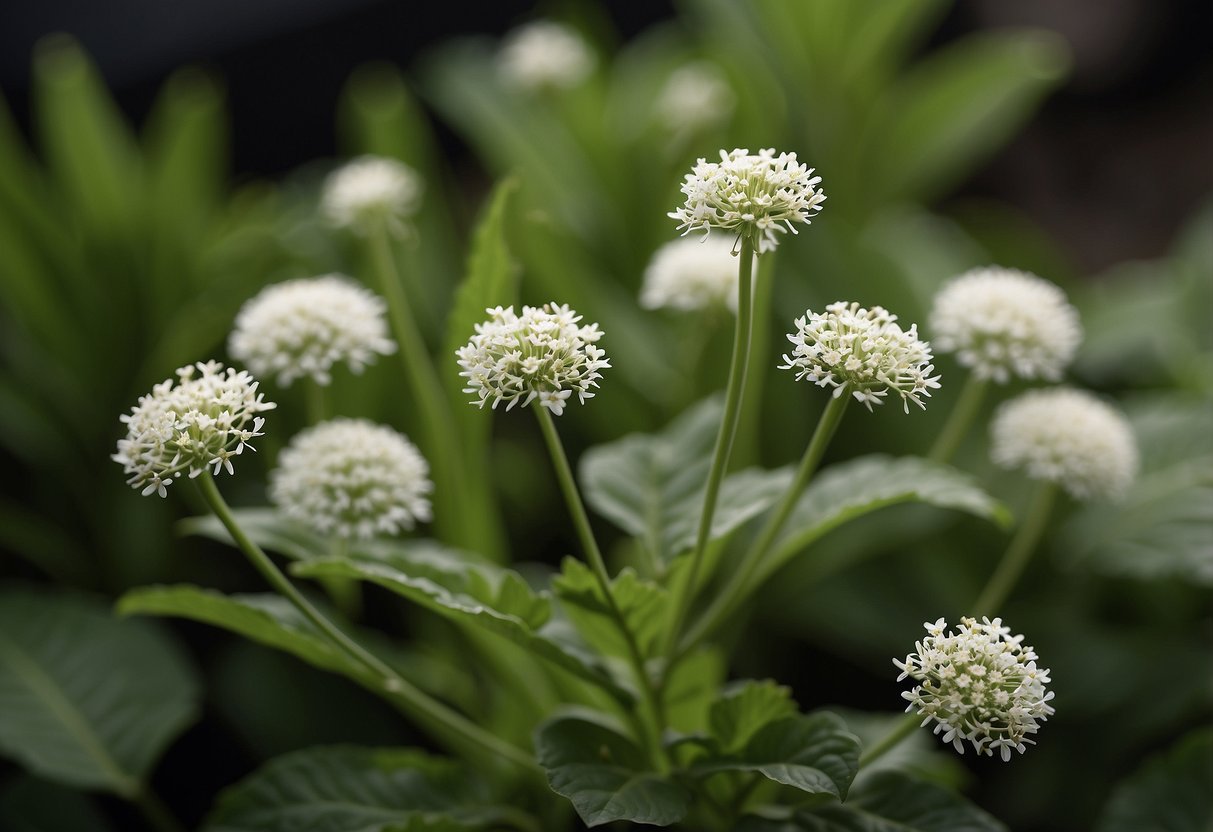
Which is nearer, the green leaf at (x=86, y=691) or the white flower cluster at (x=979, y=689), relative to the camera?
the white flower cluster at (x=979, y=689)

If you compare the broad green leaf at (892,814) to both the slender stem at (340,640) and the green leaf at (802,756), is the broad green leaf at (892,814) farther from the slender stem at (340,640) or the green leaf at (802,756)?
the slender stem at (340,640)

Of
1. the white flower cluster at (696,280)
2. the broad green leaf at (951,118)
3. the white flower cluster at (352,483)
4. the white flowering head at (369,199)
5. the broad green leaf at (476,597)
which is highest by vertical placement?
the broad green leaf at (951,118)

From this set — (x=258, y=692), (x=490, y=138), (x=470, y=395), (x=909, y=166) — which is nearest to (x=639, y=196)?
(x=490, y=138)

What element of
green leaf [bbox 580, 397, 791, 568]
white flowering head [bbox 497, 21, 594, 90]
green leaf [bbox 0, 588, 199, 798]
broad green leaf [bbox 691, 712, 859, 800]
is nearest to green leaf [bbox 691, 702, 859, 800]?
broad green leaf [bbox 691, 712, 859, 800]

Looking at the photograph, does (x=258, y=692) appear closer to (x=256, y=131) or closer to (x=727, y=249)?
(x=727, y=249)

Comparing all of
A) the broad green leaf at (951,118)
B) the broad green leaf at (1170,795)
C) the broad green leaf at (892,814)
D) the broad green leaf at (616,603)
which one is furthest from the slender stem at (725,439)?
the broad green leaf at (951,118)

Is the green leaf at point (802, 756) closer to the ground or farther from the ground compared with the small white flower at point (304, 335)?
closer to the ground

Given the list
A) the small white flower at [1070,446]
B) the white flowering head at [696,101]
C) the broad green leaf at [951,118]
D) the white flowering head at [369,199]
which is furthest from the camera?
the broad green leaf at [951,118]
